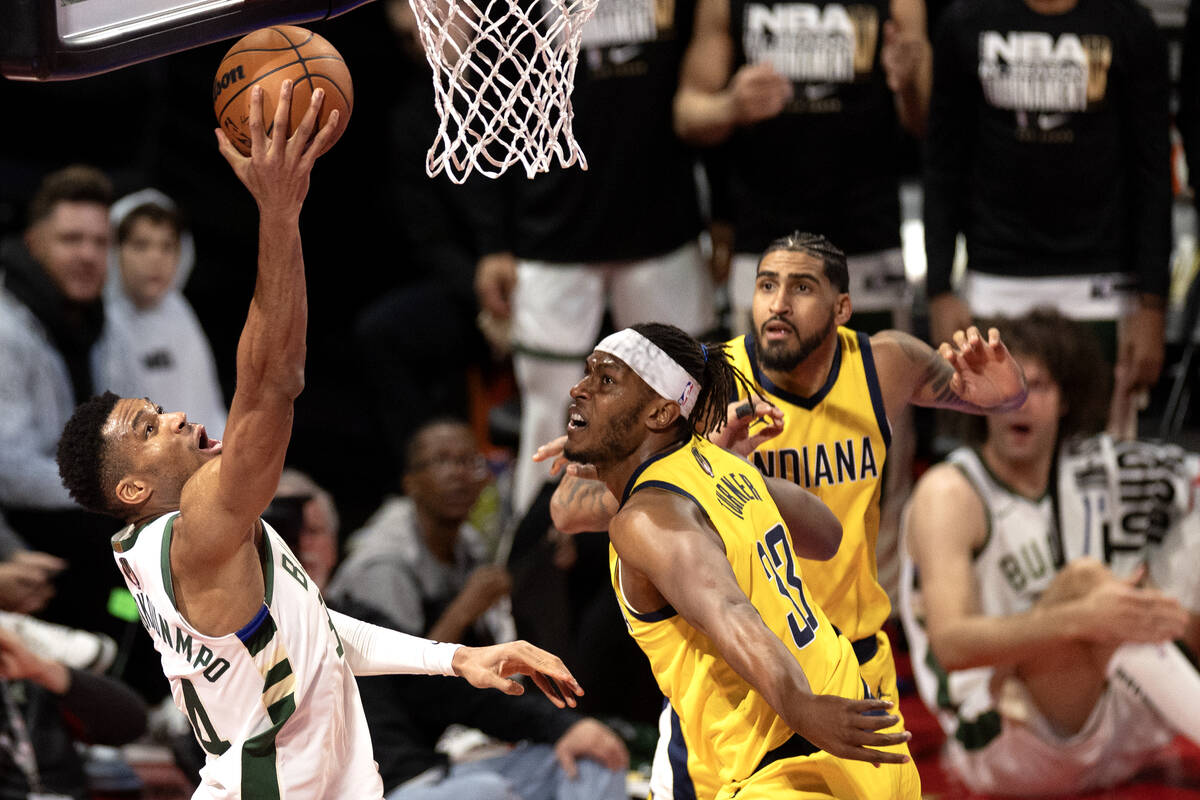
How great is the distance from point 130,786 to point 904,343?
11.8 ft

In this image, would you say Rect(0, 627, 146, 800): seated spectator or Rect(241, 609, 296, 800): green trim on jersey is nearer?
Rect(241, 609, 296, 800): green trim on jersey

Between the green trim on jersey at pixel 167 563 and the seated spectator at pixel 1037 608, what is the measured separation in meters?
2.91

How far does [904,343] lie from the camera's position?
438cm

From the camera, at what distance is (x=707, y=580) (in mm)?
3070

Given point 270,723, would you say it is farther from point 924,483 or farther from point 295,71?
point 924,483

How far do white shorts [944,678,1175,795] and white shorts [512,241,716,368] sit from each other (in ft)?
6.80

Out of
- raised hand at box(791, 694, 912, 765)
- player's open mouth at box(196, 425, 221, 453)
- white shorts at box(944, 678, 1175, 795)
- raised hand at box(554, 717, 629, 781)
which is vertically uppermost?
player's open mouth at box(196, 425, 221, 453)

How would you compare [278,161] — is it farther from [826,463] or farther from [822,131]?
[822,131]

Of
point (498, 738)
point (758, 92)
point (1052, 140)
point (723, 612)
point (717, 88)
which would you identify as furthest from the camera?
point (717, 88)

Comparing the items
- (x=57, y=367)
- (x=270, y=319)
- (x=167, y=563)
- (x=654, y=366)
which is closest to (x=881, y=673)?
(x=654, y=366)

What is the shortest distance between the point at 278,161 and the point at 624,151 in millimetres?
3617

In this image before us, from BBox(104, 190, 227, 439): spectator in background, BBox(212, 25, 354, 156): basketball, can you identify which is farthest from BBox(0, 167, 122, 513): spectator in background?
BBox(212, 25, 354, 156): basketball

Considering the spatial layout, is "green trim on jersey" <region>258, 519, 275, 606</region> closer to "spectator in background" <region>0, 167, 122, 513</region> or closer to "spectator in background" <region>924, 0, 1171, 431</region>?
"spectator in background" <region>0, 167, 122, 513</region>

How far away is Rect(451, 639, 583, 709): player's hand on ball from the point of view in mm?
3473
